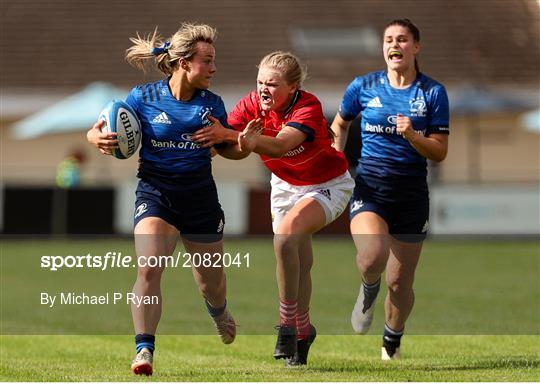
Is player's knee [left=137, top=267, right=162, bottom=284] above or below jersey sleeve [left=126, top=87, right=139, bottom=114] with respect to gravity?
below

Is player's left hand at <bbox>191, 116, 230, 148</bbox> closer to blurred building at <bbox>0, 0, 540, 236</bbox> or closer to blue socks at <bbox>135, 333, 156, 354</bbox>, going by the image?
blue socks at <bbox>135, 333, 156, 354</bbox>

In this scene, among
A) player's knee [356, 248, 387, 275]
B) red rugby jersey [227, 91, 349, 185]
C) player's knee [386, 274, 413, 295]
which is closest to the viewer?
red rugby jersey [227, 91, 349, 185]

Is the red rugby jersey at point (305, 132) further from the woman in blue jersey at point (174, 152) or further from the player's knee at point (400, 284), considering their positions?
the player's knee at point (400, 284)

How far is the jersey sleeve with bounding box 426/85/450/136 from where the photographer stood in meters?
9.30

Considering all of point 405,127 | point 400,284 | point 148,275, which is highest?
point 405,127

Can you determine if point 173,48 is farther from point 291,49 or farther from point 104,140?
point 291,49

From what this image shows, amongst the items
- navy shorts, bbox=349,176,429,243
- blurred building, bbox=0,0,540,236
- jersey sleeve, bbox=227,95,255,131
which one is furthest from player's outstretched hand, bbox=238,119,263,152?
blurred building, bbox=0,0,540,236

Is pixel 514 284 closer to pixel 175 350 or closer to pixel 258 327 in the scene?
pixel 258 327

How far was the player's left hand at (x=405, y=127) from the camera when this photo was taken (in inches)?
348

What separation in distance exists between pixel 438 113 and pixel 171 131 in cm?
201

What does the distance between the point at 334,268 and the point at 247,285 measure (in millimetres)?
2543

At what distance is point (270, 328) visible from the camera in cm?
1226

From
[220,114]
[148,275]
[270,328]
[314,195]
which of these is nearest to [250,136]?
[220,114]

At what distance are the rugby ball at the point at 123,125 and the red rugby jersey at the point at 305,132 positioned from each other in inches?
29.8
